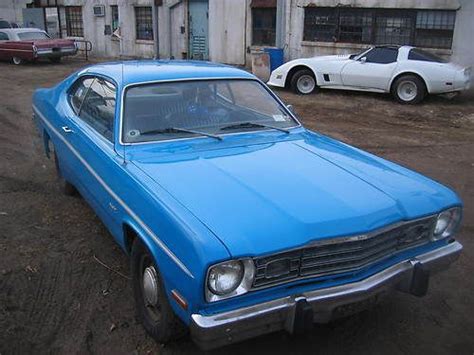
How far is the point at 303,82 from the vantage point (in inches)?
509

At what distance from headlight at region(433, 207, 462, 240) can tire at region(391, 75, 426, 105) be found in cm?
904

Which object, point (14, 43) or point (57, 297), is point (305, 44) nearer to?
point (14, 43)

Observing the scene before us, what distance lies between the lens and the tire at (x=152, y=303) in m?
2.88

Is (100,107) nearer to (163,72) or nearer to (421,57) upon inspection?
(163,72)

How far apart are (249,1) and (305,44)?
8.60 feet

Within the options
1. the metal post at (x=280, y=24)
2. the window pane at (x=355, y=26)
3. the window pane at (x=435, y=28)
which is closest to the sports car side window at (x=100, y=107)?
the window pane at (x=435, y=28)

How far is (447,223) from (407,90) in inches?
365

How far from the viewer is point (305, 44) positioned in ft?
52.7

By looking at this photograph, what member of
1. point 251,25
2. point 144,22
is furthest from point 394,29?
point 144,22

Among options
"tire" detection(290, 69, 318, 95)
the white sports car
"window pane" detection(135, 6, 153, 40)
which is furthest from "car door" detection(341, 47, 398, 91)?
"window pane" detection(135, 6, 153, 40)

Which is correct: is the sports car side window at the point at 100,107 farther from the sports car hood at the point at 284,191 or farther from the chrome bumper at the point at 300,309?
the chrome bumper at the point at 300,309

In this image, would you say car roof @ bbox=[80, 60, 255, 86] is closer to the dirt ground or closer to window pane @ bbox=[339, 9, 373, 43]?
the dirt ground

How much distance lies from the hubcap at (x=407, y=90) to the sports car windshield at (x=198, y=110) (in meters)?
8.27

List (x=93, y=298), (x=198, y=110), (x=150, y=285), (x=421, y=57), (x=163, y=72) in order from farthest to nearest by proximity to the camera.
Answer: (x=421, y=57) < (x=163, y=72) < (x=198, y=110) < (x=93, y=298) < (x=150, y=285)
